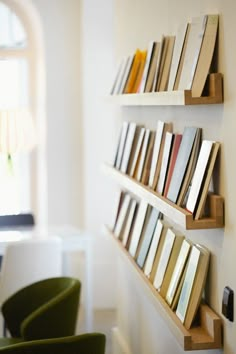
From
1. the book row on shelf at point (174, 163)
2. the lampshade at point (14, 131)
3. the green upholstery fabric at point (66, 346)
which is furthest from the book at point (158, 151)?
the lampshade at point (14, 131)

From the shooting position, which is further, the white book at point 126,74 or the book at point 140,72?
the white book at point 126,74

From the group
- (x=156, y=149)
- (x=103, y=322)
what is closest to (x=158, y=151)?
(x=156, y=149)

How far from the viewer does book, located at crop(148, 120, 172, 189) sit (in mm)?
3090

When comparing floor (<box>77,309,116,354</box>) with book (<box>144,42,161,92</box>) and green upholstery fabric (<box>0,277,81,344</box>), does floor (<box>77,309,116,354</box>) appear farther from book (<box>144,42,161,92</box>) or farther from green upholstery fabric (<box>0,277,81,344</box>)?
book (<box>144,42,161,92</box>)

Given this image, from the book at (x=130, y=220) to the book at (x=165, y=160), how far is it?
0.79 metres

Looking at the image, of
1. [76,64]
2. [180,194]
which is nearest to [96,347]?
[180,194]

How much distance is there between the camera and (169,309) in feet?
8.85

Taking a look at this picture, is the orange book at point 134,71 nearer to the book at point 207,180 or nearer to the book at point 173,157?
the book at point 173,157

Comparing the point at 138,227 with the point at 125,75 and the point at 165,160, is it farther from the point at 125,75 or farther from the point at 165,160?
the point at 125,75

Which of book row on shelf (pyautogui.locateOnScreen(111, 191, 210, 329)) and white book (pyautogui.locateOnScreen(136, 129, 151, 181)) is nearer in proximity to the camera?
book row on shelf (pyautogui.locateOnScreen(111, 191, 210, 329))

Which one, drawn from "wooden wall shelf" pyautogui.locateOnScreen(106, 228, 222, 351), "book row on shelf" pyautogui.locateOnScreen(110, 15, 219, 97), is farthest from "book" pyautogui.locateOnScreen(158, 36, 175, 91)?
"wooden wall shelf" pyautogui.locateOnScreen(106, 228, 222, 351)

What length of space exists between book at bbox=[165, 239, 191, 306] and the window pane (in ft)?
13.4

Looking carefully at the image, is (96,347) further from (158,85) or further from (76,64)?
(76,64)

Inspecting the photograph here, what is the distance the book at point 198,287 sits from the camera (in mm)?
2520
